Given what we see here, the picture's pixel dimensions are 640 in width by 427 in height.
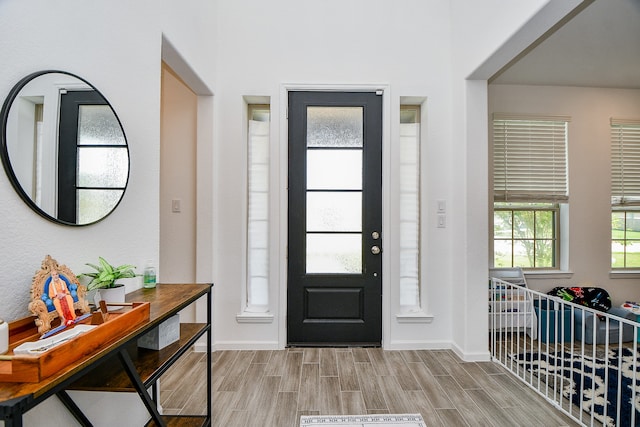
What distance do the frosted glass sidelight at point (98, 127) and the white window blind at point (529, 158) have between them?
378 centimetres

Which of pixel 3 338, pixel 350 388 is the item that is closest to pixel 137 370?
pixel 3 338

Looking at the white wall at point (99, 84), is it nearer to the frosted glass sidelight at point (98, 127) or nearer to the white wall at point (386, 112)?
the frosted glass sidelight at point (98, 127)

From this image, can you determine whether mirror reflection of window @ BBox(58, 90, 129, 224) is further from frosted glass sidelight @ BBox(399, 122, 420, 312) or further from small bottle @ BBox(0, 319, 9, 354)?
frosted glass sidelight @ BBox(399, 122, 420, 312)

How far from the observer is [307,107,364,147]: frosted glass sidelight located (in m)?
3.01

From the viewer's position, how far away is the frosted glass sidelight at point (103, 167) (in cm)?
133

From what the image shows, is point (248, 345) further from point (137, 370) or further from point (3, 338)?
point (3, 338)

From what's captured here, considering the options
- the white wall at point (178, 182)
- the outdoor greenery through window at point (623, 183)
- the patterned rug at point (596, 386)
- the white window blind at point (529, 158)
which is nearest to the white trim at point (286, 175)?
the white wall at point (178, 182)

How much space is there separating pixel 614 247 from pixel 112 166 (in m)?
5.33

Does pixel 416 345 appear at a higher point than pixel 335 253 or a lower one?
lower

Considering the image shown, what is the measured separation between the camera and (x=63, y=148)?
4.00 feet

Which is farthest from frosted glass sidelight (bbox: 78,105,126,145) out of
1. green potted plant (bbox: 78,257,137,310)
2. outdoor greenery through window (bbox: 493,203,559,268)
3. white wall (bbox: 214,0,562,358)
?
outdoor greenery through window (bbox: 493,203,559,268)

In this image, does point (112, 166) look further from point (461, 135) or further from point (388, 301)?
point (461, 135)

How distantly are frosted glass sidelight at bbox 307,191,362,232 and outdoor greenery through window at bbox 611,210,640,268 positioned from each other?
3458mm

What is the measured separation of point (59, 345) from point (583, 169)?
4.94 m
